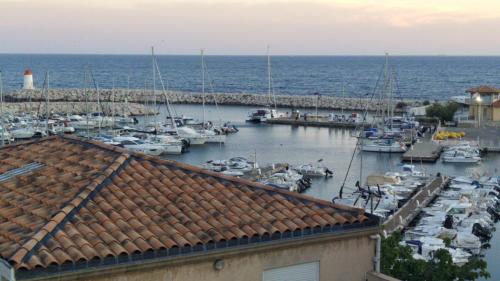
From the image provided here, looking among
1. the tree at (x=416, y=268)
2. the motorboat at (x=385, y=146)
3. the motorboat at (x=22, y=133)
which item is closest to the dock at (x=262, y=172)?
the motorboat at (x=385, y=146)

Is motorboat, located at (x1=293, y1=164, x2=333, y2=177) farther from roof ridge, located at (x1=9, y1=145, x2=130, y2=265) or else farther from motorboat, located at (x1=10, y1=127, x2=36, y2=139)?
roof ridge, located at (x1=9, y1=145, x2=130, y2=265)

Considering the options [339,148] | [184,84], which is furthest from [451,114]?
[184,84]

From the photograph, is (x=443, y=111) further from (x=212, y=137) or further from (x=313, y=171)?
(x=313, y=171)

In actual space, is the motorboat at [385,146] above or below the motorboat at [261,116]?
below

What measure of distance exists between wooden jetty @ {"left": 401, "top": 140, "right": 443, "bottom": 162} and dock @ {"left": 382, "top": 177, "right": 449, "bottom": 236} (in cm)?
813

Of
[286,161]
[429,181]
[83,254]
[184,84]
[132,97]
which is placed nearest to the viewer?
[83,254]

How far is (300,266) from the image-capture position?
22.9 ft

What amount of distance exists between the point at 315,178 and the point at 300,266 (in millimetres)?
27965

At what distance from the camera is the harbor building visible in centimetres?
5184

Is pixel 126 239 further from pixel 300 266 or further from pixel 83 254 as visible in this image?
pixel 300 266

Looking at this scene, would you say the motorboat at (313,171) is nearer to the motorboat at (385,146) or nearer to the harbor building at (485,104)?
the motorboat at (385,146)

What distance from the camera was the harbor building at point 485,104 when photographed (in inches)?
2041

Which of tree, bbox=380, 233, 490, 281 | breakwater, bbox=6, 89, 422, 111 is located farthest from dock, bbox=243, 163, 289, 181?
breakwater, bbox=6, 89, 422, 111

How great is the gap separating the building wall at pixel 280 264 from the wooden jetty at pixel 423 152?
111 feet
